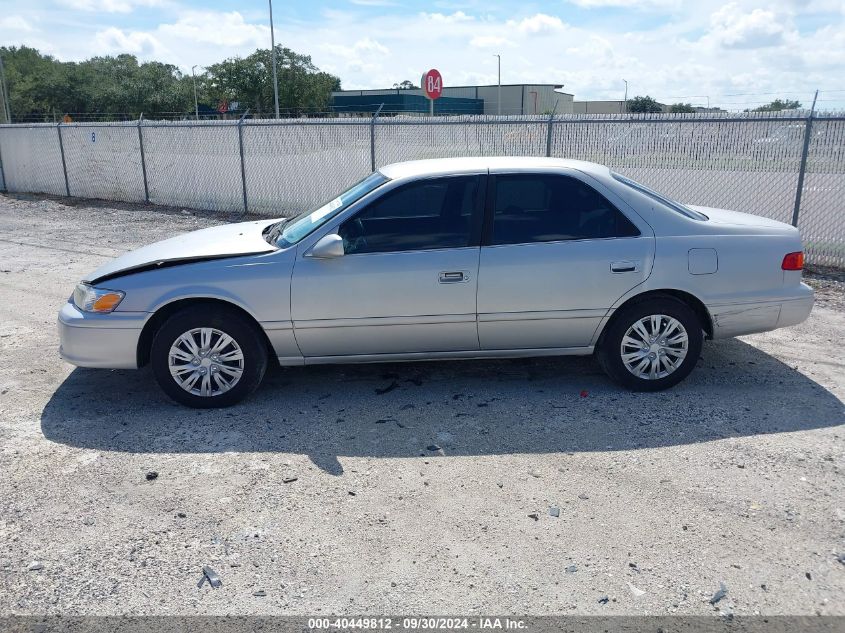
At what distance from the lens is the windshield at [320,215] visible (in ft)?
16.8

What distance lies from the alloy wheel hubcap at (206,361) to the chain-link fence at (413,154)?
23.7ft

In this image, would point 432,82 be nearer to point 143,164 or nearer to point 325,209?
point 143,164

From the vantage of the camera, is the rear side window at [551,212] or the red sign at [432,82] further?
the red sign at [432,82]

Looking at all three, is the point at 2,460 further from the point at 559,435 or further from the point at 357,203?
the point at 559,435

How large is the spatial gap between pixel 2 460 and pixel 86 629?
1.90m

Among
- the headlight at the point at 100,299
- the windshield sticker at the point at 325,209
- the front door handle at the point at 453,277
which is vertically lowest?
the headlight at the point at 100,299

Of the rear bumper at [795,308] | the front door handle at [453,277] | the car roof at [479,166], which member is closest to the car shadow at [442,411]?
the rear bumper at [795,308]

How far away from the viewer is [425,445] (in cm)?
455

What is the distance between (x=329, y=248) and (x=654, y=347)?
2.42m

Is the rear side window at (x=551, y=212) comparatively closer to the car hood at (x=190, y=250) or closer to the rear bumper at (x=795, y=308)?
the rear bumper at (x=795, y=308)

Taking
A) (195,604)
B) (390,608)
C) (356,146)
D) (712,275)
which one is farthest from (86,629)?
(356,146)

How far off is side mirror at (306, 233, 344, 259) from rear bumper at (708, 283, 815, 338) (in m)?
2.66

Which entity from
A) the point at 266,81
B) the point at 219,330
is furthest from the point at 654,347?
the point at 266,81

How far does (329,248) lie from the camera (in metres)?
4.81
